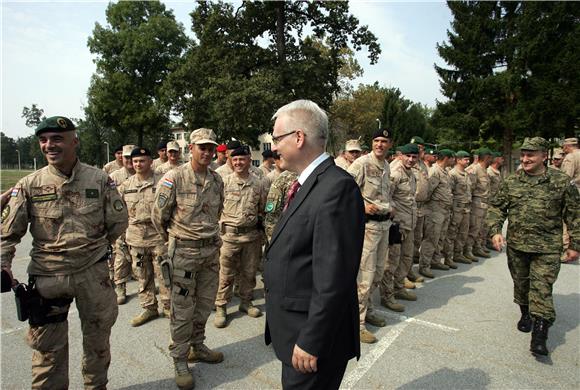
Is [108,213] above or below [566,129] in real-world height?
below

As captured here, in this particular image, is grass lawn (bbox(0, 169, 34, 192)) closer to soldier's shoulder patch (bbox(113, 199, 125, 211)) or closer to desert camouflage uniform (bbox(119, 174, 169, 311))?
desert camouflage uniform (bbox(119, 174, 169, 311))

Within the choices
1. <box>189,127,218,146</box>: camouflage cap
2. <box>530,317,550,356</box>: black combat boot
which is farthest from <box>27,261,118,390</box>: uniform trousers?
<box>530,317,550,356</box>: black combat boot

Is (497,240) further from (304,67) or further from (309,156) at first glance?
(304,67)

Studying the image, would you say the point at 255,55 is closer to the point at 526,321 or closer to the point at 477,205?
the point at 477,205

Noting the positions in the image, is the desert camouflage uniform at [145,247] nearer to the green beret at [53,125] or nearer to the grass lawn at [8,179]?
the green beret at [53,125]

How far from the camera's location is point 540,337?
11.9 ft

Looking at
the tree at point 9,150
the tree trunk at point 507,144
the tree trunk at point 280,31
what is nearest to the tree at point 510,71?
the tree trunk at point 507,144

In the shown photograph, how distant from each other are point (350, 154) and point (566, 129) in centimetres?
2953

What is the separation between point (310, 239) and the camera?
66.7 inches

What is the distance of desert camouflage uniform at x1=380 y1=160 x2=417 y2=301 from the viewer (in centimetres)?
504

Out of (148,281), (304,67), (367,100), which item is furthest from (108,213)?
(367,100)

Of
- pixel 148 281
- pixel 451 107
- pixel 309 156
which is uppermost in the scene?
pixel 451 107

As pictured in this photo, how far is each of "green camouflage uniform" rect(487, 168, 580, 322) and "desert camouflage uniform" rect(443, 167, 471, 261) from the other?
326cm

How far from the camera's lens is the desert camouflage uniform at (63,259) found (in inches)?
101
